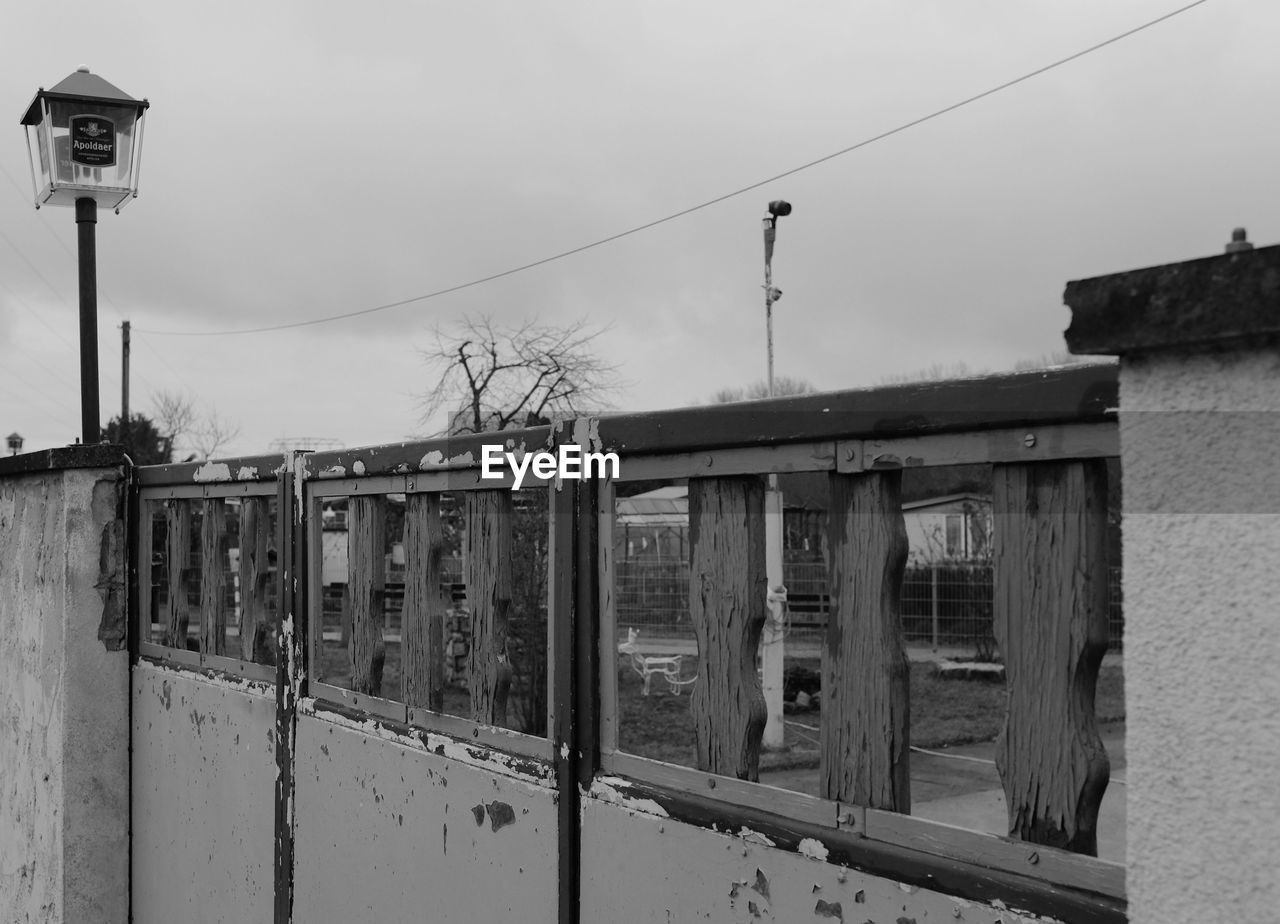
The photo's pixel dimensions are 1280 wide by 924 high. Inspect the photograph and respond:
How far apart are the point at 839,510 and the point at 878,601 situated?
14cm

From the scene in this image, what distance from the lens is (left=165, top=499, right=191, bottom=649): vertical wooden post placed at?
4.34 metres

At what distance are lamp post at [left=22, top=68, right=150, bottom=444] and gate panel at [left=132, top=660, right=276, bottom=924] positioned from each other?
173cm

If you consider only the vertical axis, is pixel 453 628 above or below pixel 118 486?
below

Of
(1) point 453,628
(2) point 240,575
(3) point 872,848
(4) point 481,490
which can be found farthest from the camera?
(1) point 453,628

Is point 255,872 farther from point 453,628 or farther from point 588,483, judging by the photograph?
point 453,628

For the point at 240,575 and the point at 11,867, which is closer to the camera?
the point at 240,575

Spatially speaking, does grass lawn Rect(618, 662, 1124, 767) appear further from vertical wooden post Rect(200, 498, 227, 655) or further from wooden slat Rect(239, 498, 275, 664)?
wooden slat Rect(239, 498, 275, 664)

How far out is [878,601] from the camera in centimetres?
173

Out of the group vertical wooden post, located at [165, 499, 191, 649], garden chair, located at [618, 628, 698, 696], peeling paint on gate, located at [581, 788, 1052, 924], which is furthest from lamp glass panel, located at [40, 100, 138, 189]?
garden chair, located at [618, 628, 698, 696]

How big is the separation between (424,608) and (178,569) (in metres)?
1.89

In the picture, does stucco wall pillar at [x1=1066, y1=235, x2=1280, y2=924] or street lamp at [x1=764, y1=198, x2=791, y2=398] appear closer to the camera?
stucco wall pillar at [x1=1066, y1=235, x2=1280, y2=924]

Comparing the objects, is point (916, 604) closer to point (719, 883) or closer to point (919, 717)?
point (919, 717)

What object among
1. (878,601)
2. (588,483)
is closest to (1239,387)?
(878,601)

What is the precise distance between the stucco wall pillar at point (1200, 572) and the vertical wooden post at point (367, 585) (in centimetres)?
220
